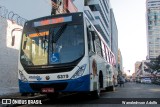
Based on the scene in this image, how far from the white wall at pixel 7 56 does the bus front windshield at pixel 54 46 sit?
18.1 feet

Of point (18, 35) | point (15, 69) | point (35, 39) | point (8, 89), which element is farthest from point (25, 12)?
point (35, 39)

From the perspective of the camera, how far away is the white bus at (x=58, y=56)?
10727mm

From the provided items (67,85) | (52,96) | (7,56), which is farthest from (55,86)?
(7,56)

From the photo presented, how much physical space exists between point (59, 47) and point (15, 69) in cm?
803

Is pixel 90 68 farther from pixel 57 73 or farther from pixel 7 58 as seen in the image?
pixel 7 58

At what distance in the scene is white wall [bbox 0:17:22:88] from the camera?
16797 mm

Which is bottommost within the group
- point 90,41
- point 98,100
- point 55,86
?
point 98,100

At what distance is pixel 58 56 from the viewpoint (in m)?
10.9

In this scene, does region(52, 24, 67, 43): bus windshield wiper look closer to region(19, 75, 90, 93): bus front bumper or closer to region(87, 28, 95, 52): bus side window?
region(87, 28, 95, 52): bus side window

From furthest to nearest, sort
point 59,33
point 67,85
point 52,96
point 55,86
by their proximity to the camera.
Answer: point 52,96 → point 59,33 → point 55,86 → point 67,85

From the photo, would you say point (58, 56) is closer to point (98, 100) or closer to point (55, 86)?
point (55, 86)

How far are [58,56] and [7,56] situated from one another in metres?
7.32

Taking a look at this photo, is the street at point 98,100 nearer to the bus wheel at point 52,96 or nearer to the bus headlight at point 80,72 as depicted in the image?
the bus wheel at point 52,96

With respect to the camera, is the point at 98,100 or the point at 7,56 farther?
the point at 7,56
